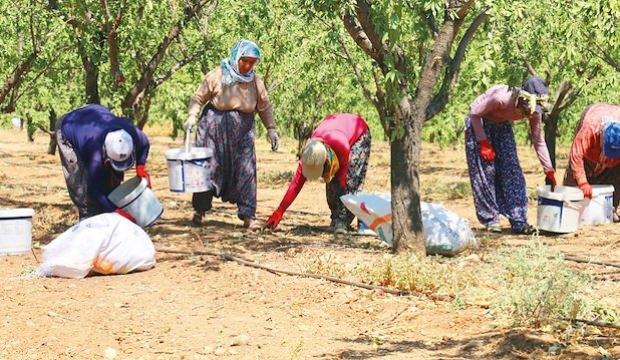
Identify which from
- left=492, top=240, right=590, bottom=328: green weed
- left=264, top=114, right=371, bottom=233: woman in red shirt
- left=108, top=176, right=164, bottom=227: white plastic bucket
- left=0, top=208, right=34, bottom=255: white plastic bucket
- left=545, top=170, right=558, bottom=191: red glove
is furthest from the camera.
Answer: left=545, top=170, right=558, bottom=191: red glove

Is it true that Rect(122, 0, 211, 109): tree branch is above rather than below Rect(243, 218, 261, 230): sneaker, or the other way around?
above

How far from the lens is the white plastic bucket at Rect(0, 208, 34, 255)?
7531 millimetres

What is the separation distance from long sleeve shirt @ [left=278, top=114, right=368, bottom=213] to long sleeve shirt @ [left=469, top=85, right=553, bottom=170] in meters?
1.13

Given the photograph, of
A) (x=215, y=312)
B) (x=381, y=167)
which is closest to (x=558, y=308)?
(x=215, y=312)

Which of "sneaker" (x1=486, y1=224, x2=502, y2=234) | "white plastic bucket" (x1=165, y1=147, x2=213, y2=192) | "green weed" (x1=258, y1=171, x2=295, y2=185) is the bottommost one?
"green weed" (x1=258, y1=171, x2=295, y2=185)

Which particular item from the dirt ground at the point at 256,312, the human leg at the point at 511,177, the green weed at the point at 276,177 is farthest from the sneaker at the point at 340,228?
the green weed at the point at 276,177

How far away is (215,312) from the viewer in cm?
582

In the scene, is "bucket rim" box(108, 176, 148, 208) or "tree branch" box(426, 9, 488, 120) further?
"bucket rim" box(108, 176, 148, 208)

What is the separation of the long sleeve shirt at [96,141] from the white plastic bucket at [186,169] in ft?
0.89

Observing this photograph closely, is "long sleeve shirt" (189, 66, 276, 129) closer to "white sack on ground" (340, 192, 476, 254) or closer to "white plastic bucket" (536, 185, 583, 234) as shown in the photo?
"white sack on ground" (340, 192, 476, 254)

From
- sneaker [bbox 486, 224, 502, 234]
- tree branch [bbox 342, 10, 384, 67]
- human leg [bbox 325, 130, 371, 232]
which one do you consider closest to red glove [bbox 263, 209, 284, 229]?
human leg [bbox 325, 130, 371, 232]

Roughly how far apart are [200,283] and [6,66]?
7975mm

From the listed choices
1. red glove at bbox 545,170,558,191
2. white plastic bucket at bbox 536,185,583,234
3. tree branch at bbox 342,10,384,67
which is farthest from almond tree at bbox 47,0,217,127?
white plastic bucket at bbox 536,185,583,234

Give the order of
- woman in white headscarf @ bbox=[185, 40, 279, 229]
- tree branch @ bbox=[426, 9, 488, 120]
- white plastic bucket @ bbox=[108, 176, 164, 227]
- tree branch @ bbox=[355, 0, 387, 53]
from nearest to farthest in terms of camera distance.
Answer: tree branch @ bbox=[355, 0, 387, 53]
tree branch @ bbox=[426, 9, 488, 120]
white plastic bucket @ bbox=[108, 176, 164, 227]
woman in white headscarf @ bbox=[185, 40, 279, 229]
